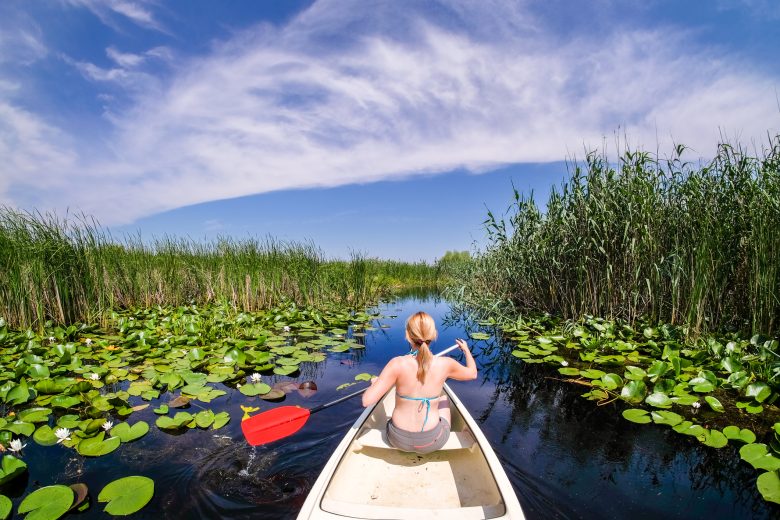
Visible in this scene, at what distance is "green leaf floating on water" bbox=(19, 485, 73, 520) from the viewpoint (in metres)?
2.01

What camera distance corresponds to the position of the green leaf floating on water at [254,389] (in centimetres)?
382

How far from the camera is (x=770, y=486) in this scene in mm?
2174

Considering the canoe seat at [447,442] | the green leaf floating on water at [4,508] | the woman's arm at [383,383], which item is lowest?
the canoe seat at [447,442]

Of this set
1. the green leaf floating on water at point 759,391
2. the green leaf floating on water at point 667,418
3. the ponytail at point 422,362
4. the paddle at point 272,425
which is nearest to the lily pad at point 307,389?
the paddle at point 272,425

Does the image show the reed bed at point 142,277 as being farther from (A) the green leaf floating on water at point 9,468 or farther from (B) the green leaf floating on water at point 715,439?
(B) the green leaf floating on water at point 715,439

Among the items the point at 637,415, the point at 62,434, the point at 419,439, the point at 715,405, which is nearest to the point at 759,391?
the point at 715,405

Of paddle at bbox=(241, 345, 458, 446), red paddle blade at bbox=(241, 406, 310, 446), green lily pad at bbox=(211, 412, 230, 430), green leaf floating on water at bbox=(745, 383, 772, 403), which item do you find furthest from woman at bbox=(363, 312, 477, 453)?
Result: green leaf floating on water at bbox=(745, 383, 772, 403)

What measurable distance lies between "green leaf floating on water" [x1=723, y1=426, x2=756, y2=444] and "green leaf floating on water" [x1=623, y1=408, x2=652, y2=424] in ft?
1.53

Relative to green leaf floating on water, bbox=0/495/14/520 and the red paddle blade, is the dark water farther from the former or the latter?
green leaf floating on water, bbox=0/495/14/520

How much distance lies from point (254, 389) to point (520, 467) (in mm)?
2489

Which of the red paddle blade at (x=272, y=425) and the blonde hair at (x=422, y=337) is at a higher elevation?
the blonde hair at (x=422, y=337)

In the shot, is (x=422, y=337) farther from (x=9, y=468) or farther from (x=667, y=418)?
(x=9, y=468)

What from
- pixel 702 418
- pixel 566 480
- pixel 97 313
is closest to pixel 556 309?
pixel 702 418

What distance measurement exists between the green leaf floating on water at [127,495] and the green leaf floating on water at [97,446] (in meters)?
0.54
